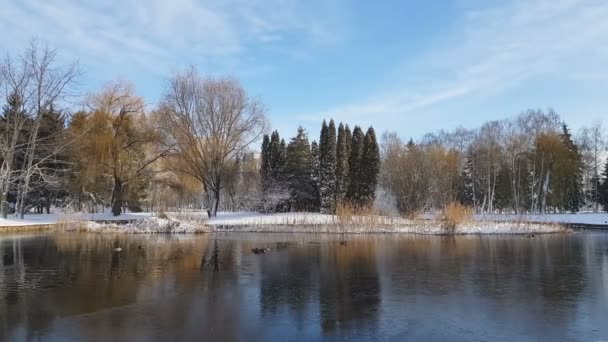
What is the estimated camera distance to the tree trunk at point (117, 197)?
3797 centimetres

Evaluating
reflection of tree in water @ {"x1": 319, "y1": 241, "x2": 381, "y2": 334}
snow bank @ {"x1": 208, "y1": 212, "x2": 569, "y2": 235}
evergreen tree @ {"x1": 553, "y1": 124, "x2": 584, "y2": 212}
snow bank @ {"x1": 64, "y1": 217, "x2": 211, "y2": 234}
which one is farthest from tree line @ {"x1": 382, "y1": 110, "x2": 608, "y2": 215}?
reflection of tree in water @ {"x1": 319, "y1": 241, "x2": 381, "y2": 334}

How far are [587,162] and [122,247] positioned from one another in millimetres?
59058

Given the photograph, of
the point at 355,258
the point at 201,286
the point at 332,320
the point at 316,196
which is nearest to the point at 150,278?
the point at 201,286

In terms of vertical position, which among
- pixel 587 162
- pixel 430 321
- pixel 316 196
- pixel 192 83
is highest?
pixel 192 83

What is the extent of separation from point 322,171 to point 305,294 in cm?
3458

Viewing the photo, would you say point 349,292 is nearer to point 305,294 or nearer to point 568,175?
point 305,294

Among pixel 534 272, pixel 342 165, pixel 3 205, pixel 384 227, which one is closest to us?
pixel 534 272

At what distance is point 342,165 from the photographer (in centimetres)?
4516

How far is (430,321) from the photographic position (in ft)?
26.8

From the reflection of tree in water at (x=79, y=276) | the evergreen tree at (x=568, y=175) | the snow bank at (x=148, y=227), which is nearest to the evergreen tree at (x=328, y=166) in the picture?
the snow bank at (x=148, y=227)

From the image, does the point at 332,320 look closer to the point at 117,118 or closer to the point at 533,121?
the point at 117,118

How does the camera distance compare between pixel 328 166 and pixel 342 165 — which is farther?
pixel 342 165

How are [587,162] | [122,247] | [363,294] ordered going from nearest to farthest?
[363,294] → [122,247] → [587,162]

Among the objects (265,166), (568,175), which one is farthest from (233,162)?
(568,175)
